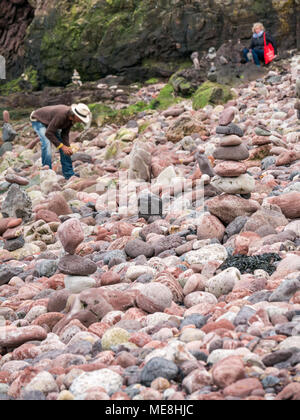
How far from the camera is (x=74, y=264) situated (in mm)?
4723

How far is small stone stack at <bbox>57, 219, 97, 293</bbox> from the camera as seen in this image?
15.3ft

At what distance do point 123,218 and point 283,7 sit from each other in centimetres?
1131

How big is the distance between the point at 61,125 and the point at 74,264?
5750 millimetres

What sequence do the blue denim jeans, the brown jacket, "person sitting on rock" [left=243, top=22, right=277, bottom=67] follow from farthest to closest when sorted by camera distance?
"person sitting on rock" [left=243, top=22, right=277, bottom=67]
the blue denim jeans
the brown jacket

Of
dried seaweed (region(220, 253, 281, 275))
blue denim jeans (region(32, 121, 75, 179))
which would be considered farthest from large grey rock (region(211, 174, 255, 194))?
blue denim jeans (region(32, 121, 75, 179))

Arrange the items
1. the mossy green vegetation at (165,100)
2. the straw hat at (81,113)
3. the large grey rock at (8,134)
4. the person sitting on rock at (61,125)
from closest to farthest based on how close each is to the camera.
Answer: the straw hat at (81,113), the person sitting on rock at (61,125), the mossy green vegetation at (165,100), the large grey rock at (8,134)

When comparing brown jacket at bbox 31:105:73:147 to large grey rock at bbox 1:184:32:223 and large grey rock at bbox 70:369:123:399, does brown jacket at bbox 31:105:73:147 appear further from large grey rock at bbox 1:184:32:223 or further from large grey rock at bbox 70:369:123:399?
large grey rock at bbox 70:369:123:399

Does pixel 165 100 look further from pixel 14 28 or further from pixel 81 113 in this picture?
pixel 14 28

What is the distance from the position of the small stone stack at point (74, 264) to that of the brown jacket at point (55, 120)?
546cm

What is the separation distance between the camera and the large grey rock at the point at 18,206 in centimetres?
793

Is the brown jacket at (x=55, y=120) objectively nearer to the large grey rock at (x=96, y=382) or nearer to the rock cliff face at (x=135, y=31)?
the large grey rock at (x=96, y=382)

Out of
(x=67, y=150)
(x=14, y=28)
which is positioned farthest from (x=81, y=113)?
(x=14, y=28)

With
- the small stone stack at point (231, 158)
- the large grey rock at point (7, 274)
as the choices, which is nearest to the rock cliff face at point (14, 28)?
the large grey rock at point (7, 274)

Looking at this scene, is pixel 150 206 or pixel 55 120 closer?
pixel 150 206
